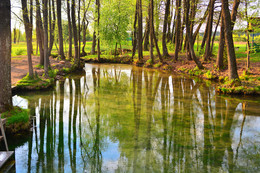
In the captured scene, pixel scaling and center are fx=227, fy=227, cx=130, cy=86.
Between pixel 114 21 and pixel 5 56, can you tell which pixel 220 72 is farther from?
pixel 114 21

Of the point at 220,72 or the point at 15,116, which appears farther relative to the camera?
the point at 220,72

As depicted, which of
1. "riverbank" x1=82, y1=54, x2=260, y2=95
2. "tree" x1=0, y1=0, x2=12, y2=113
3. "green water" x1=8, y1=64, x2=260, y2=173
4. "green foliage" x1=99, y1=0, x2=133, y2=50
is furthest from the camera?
"green foliage" x1=99, y1=0, x2=133, y2=50

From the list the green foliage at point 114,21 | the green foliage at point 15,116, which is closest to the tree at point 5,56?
the green foliage at point 15,116

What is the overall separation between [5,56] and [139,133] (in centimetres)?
502

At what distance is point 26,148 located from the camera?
6367mm

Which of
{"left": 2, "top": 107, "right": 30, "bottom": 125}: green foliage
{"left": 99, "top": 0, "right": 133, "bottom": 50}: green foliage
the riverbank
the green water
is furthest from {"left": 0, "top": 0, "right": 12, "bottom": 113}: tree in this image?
{"left": 99, "top": 0, "right": 133, "bottom": 50}: green foliage

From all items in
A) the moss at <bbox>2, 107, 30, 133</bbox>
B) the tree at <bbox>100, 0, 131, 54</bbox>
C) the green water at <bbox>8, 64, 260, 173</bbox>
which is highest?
the tree at <bbox>100, 0, 131, 54</bbox>

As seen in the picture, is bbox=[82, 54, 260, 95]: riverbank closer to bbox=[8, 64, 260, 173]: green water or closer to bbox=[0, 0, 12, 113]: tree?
bbox=[8, 64, 260, 173]: green water

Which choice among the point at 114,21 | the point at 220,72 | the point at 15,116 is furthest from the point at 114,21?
the point at 15,116

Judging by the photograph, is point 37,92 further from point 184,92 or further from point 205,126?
point 205,126

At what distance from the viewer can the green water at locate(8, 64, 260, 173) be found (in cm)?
561

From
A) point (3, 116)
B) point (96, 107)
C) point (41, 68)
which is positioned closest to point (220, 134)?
point (96, 107)

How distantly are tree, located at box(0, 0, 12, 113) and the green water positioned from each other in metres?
1.35

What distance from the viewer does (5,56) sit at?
24.1ft
